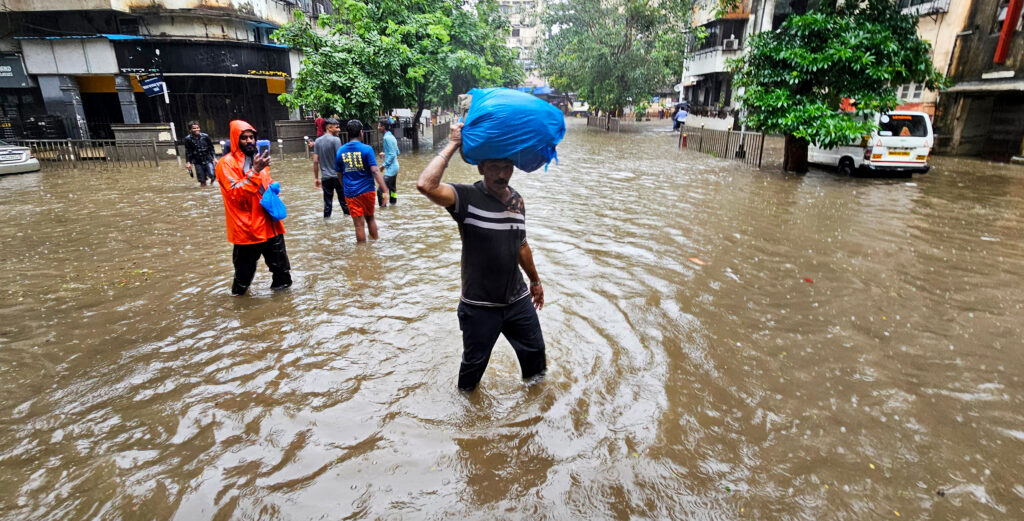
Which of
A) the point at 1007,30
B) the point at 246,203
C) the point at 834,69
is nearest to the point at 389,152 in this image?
the point at 246,203

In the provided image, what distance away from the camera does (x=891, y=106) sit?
40.3ft

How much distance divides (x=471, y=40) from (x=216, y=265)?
17.4 m

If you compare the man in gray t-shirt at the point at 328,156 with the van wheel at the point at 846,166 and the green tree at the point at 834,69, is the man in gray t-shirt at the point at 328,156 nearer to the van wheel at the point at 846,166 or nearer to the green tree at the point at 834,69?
the green tree at the point at 834,69

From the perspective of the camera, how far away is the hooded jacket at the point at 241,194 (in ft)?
16.1

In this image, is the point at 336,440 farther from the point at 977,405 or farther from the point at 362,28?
the point at 362,28

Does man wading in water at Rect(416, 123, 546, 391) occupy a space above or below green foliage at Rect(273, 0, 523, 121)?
below

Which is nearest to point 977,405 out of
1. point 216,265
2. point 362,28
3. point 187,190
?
point 216,265

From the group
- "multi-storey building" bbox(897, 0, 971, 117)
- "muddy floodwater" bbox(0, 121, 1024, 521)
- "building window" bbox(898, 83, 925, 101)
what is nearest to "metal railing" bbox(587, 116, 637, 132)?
"building window" bbox(898, 83, 925, 101)

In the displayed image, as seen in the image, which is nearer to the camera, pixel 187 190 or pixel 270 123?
pixel 187 190

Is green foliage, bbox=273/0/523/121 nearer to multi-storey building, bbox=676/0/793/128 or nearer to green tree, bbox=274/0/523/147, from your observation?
green tree, bbox=274/0/523/147

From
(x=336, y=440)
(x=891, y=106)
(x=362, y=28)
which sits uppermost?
(x=362, y=28)

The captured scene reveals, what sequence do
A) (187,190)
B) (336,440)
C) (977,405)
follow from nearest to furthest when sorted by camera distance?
(336,440)
(977,405)
(187,190)

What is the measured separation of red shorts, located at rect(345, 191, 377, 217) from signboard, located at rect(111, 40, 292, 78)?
1702 cm

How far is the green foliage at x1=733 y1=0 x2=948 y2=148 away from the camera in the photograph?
12.1m
